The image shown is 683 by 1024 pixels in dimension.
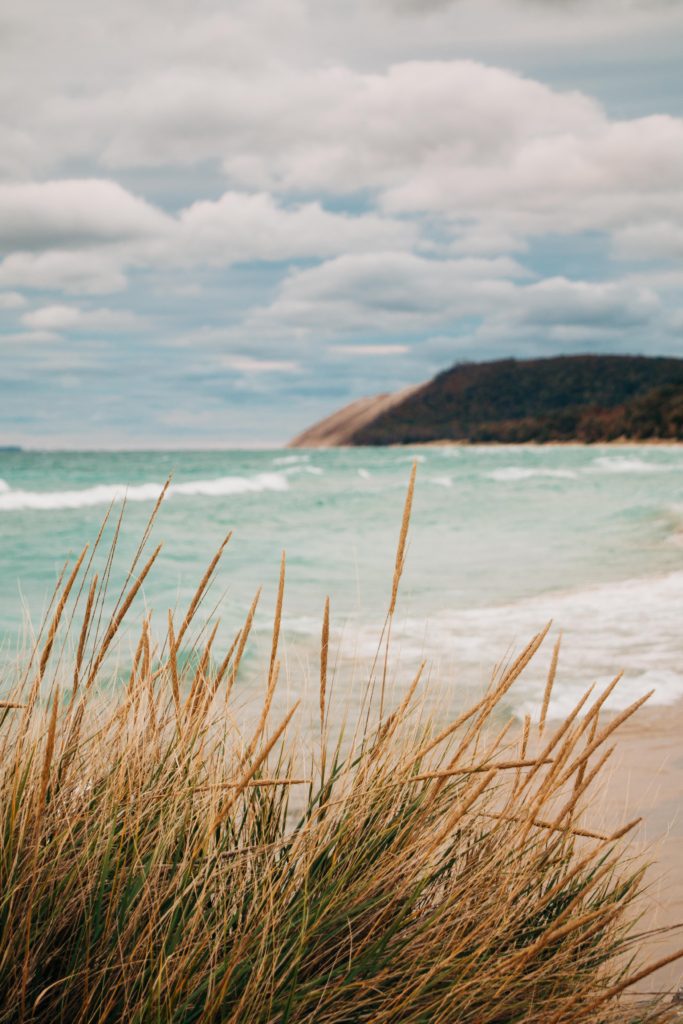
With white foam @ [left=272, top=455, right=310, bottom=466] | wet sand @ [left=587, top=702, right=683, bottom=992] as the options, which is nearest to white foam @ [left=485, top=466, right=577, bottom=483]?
white foam @ [left=272, top=455, right=310, bottom=466]

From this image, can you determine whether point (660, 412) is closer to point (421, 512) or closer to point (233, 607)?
point (421, 512)

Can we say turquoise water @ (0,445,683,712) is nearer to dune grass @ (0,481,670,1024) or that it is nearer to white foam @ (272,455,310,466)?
dune grass @ (0,481,670,1024)

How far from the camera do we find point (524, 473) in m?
44.2

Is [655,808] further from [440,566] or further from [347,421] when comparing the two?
[347,421]

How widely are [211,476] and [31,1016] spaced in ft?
145

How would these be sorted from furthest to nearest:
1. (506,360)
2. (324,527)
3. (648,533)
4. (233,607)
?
1. (506,360)
2. (324,527)
3. (648,533)
4. (233,607)

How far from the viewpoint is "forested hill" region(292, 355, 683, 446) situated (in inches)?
4825

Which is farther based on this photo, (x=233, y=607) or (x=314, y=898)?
(x=233, y=607)

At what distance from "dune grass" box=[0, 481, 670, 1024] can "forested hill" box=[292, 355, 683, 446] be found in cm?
10426

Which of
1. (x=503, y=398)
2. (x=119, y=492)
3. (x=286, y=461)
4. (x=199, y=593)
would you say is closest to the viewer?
(x=199, y=593)

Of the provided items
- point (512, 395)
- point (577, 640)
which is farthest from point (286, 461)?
point (512, 395)

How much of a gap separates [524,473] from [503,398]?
9441cm

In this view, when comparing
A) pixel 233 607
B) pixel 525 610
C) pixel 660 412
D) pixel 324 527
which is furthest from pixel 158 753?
pixel 660 412

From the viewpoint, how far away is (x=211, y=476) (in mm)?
44812
